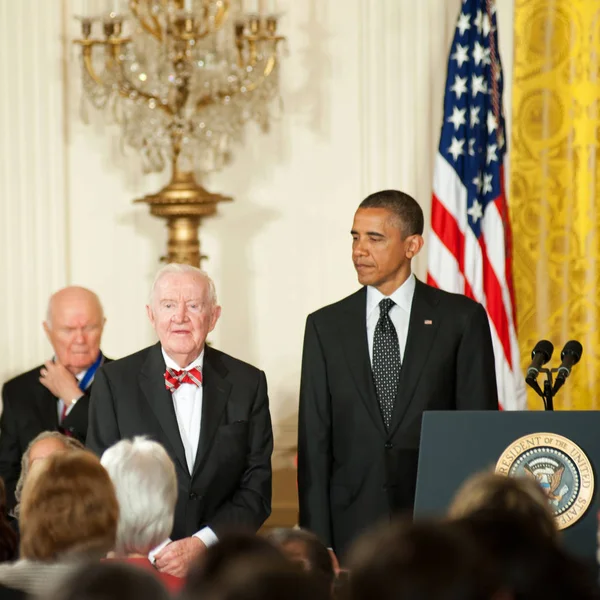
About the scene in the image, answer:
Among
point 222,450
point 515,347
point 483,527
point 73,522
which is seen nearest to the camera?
point 483,527

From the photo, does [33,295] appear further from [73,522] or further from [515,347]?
[73,522]

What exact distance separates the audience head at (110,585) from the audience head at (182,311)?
97.4 inches

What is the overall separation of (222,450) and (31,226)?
3034 mm

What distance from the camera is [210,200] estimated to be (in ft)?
20.6

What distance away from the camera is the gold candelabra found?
19.5 ft

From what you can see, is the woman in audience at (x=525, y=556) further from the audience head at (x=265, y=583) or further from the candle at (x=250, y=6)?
the candle at (x=250, y=6)

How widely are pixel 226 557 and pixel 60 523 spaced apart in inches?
33.5

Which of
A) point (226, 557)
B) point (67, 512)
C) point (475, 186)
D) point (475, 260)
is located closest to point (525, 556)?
point (226, 557)

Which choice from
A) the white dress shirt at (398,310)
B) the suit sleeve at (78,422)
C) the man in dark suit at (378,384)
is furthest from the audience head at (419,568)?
the suit sleeve at (78,422)

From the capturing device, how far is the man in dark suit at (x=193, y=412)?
3.92 m

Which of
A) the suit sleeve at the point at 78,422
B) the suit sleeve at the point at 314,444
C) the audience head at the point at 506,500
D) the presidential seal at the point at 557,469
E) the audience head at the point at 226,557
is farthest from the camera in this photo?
the suit sleeve at the point at 78,422

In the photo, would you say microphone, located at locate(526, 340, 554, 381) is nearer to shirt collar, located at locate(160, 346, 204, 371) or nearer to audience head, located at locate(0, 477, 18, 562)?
shirt collar, located at locate(160, 346, 204, 371)

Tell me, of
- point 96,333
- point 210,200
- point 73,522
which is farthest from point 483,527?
point 210,200

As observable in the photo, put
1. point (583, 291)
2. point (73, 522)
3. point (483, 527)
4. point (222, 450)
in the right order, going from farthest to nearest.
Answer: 1. point (583, 291)
2. point (222, 450)
3. point (73, 522)
4. point (483, 527)
